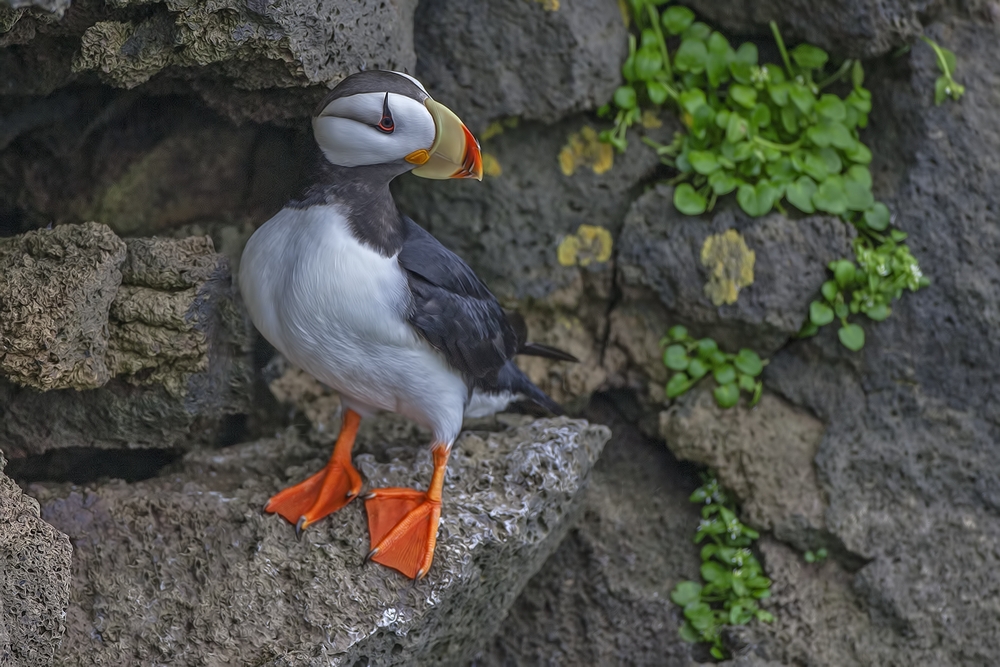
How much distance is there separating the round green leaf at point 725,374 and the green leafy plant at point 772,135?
58mm

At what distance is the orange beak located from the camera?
7.84 ft

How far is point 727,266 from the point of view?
3461 mm

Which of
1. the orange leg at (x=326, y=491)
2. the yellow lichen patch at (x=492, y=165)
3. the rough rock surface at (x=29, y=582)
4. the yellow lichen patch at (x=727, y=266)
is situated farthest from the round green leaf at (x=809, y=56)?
the rough rock surface at (x=29, y=582)

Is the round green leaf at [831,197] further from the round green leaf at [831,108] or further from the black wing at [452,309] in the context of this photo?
the black wing at [452,309]

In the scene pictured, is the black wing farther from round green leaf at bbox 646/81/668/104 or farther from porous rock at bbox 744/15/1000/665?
porous rock at bbox 744/15/1000/665

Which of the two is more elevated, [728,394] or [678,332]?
[678,332]

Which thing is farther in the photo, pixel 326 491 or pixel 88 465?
pixel 88 465

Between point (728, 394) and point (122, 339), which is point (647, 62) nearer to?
point (728, 394)

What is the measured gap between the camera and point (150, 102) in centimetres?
315

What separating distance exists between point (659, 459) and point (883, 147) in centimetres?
144

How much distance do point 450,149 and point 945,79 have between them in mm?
2040

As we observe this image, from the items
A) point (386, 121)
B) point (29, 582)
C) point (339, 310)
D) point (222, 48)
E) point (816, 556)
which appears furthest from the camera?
point (816, 556)

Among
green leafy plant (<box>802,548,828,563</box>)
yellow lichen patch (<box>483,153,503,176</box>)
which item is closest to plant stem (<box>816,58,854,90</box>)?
yellow lichen patch (<box>483,153,503,176</box>)

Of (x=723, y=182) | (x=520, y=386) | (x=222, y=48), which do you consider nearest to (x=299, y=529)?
(x=520, y=386)
